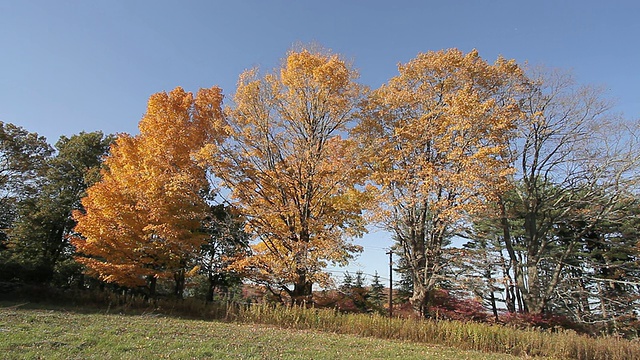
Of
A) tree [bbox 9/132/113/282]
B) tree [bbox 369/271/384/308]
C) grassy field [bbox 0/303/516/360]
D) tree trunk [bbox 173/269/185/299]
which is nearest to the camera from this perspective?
grassy field [bbox 0/303/516/360]

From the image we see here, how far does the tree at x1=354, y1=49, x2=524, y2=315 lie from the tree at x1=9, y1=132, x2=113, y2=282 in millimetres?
15059

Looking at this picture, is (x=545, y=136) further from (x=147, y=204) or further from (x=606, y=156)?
(x=147, y=204)

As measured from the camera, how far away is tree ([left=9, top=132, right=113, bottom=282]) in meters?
19.1

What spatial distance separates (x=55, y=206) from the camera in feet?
66.5

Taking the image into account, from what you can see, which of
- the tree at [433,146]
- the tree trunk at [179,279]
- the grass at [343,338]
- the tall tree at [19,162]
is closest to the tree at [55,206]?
the tall tree at [19,162]

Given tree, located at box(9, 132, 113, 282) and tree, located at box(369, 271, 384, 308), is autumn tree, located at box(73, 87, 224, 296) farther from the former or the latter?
tree, located at box(369, 271, 384, 308)

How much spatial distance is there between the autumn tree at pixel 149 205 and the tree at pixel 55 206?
5.82 m

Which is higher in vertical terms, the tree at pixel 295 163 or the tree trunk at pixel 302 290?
the tree at pixel 295 163

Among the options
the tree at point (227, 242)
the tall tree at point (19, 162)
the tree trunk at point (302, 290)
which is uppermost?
the tall tree at point (19, 162)

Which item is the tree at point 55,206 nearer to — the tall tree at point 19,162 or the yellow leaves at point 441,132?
the tall tree at point 19,162

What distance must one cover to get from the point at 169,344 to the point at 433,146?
10.9m

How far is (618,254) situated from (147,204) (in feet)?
85.6

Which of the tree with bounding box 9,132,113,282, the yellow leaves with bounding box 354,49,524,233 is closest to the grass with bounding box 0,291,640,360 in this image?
the yellow leaves with bounding box 354,49,524,233

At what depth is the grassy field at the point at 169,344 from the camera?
5.77 m
